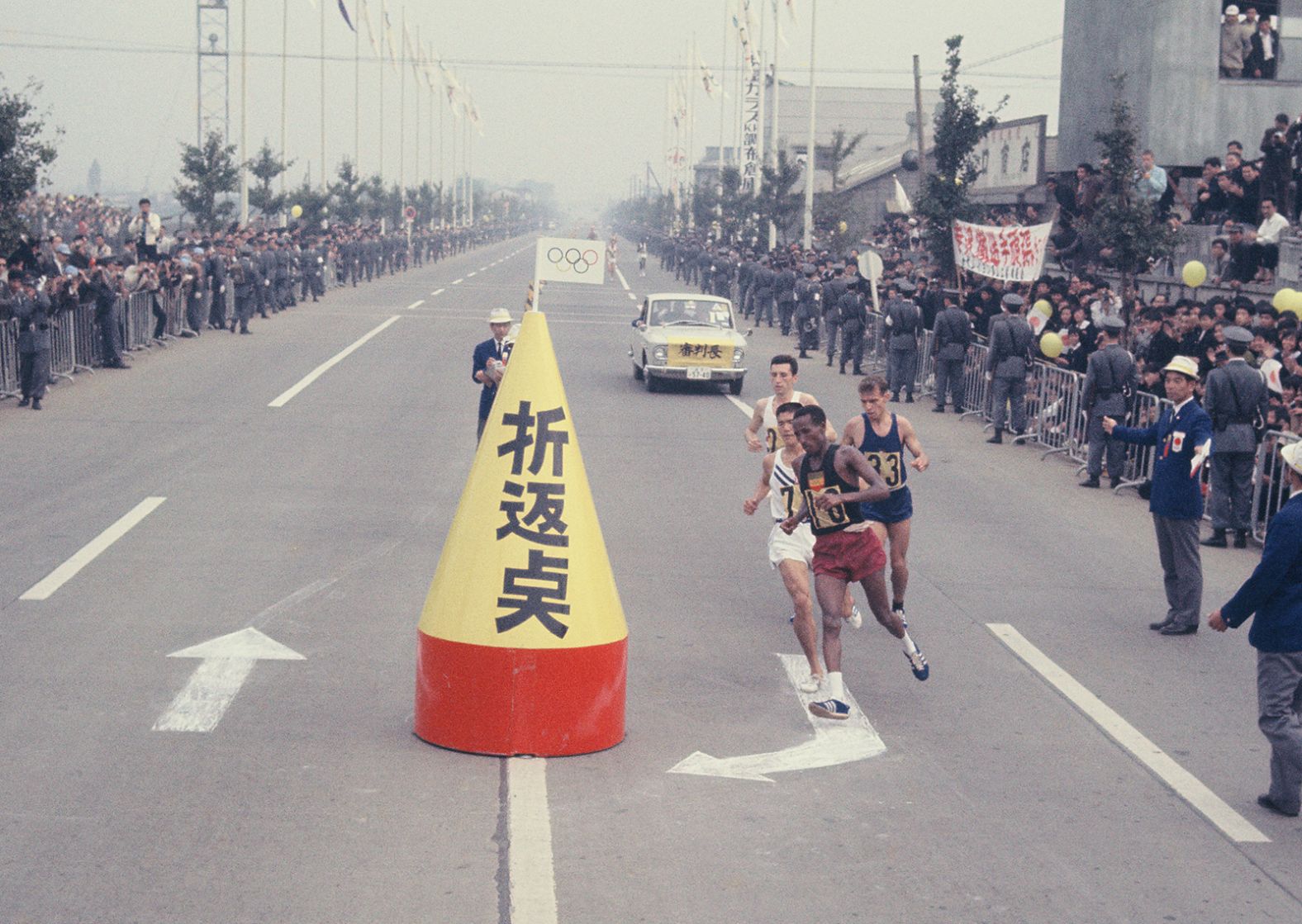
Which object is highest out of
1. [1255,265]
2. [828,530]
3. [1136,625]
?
[1255,265]

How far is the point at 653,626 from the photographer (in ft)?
33.3

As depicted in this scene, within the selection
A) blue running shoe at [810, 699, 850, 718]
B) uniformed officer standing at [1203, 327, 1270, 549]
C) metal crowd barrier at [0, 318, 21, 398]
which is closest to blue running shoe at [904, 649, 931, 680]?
blue running shoe at [810, 699, 850, 718]

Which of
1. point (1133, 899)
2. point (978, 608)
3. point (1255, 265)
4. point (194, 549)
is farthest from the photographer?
point (1255, 265)

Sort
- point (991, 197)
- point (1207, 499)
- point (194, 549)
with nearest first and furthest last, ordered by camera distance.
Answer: point (194, 549), point (1207, 499), point (991, 197)

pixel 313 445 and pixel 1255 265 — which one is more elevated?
pixel 1255 265

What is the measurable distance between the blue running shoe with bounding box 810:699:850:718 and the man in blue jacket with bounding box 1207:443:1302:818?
2.07 metres

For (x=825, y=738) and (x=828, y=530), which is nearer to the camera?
(x=825, y=738)

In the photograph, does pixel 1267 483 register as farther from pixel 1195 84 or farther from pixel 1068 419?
pixel 1195 84

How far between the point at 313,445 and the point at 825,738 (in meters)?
10.9

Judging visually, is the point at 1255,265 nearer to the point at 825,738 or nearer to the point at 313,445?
the point at 313,445

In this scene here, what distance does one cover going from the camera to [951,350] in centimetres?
2305

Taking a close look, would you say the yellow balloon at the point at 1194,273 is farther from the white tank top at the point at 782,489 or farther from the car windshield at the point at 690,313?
the white tank top at the point at 782,489

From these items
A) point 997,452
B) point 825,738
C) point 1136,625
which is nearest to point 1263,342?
point 997,452

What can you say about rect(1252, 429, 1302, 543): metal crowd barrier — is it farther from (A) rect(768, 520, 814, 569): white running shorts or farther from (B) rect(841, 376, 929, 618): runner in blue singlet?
(A) rect(768, 520, 814, 569): white running shorts
